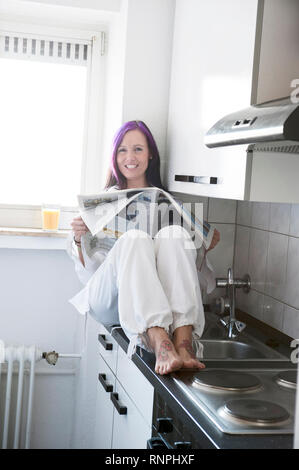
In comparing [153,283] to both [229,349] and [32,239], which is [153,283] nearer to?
[229,349]

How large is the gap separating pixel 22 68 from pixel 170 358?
158 centimetres

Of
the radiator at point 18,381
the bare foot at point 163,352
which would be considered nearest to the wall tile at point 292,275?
the bare foot at point 163,352

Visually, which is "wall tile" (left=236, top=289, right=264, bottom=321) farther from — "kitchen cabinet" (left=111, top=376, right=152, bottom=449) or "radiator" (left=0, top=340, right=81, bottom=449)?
"radiator" (left=0, top=340, right=81, bottom=449)

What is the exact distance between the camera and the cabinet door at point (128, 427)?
170 cm

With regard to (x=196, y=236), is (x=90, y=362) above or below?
below

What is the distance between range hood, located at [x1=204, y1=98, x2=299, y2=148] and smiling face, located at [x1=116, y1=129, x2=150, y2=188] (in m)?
0.83

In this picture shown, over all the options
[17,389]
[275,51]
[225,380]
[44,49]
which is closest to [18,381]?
[17,389]

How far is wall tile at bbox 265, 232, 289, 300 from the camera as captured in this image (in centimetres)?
205

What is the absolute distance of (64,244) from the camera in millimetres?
2535

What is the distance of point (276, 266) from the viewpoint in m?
2.11

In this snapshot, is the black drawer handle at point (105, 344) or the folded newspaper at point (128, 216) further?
the black drawer handle at point (105, 344)

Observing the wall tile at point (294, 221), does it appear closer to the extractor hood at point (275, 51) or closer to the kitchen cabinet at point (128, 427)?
the extractor hood at point (275, 51)
